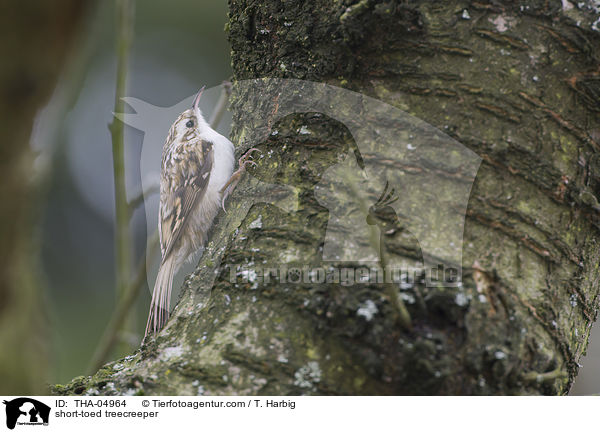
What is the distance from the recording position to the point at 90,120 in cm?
253

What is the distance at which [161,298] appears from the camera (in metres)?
1.53

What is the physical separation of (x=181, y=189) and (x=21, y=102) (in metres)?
1.57

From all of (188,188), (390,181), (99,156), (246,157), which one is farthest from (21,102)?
(99,156)

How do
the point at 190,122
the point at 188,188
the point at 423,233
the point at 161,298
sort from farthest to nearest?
the point at 190,122, the point at 188,188, the point at 161,298, the point at 423,233

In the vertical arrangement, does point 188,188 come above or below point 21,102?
above

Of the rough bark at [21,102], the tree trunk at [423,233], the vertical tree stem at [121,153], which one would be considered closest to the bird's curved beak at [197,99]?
the vertical tree stem at [121,153]

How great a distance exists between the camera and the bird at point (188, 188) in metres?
1.49

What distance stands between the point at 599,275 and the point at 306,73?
0.80m

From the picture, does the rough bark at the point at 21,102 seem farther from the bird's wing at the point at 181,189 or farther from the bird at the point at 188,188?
the bird's wing at the point at 181,189

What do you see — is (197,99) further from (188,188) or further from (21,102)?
(21,102)
